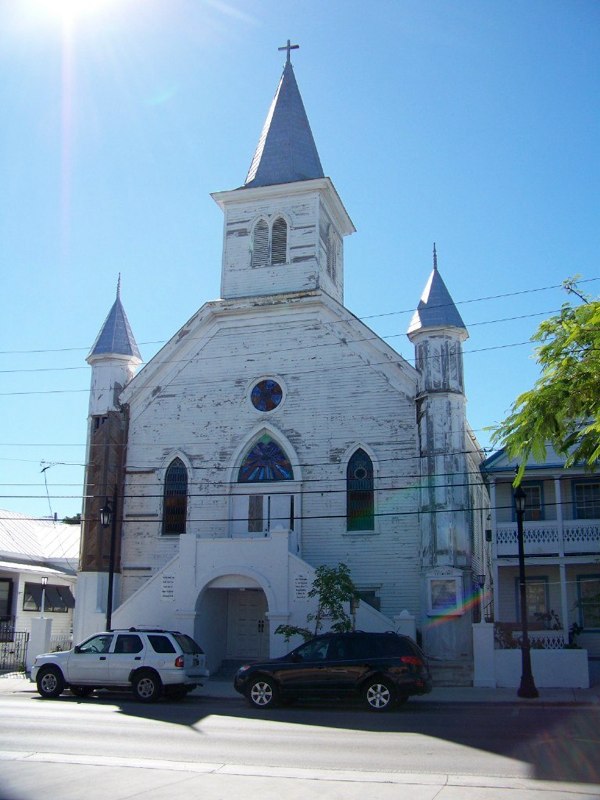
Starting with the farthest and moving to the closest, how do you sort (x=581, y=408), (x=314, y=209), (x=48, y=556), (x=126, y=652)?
(x=48, y=556) → (x=314, y=209) → (x=126, y=652) → (x=581, y=408)

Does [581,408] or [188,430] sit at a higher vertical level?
[188,430]

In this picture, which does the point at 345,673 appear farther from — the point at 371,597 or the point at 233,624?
the point at 233,624

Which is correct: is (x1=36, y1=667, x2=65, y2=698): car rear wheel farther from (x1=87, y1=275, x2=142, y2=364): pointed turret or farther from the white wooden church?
(x1=87, y1=275, x2=142, y2=364): pointed turret

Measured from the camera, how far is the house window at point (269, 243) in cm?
3056

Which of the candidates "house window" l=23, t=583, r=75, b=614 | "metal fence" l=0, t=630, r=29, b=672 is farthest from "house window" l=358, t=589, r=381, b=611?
"house window" l=23, t=583, r=75, b=614

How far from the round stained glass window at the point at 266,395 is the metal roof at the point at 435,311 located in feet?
15.5

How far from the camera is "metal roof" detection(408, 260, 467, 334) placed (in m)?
26.6

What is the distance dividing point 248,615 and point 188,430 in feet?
20.7

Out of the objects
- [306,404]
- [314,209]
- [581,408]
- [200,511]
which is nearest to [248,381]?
[306,404]

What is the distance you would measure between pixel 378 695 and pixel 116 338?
57.9ft

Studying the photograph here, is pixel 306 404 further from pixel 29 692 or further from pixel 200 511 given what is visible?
pixel 29 692

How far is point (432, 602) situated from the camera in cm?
2412

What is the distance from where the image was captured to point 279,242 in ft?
101

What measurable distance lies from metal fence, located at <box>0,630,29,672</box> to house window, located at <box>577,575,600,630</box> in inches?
709
